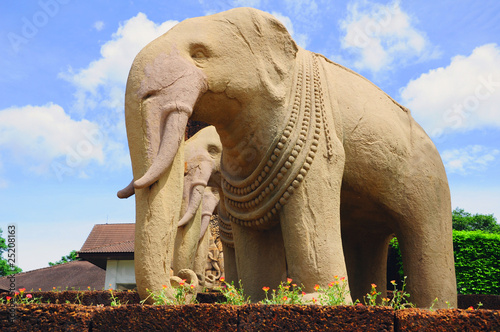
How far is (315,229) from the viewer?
3.99 metres

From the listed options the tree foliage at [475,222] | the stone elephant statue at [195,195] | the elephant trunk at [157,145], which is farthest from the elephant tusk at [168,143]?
the tree foliage at [475,222]

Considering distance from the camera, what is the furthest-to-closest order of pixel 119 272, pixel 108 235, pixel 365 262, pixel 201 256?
pixel 108 235, pixel 119 272, pixel 201 256, pixel 365 262

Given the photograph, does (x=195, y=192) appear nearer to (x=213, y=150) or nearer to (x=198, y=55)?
(x=213, y=150)

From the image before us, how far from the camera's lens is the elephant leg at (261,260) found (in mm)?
4660

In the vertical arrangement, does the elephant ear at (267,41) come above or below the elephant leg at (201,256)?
above

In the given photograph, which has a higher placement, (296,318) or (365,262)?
(365,262)

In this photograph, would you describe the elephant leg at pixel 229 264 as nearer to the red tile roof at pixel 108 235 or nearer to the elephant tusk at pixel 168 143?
the elephant tusk at pixel 168 143

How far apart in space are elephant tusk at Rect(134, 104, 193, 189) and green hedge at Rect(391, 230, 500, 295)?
799 centimetres

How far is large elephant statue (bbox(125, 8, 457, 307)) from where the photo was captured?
143 inches

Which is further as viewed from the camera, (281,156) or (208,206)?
(208,206)

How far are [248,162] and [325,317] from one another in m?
1.68

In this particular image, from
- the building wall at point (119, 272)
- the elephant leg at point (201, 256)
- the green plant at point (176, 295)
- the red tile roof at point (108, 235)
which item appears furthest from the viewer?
the red tile roof at point (108, 235)

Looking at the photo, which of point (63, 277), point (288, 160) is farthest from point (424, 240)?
point (63, 277)

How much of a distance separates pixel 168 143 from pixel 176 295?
102cm
